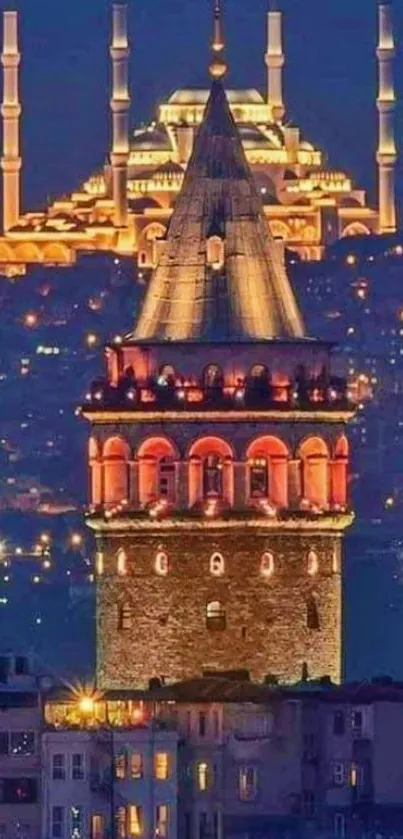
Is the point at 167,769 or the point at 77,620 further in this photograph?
the point at 77,620

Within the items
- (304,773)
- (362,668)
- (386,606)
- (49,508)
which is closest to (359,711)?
(304,773)

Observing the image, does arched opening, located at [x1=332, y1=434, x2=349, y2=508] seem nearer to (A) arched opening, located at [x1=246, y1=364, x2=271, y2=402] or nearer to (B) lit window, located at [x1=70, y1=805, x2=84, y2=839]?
(A) arched opening, located at [x1=246, y1=364, x2=271, y2=402]

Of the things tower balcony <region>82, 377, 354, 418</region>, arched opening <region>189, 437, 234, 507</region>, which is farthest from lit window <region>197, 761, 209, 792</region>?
tower balcony <region>82, 377, 354, 418</region>

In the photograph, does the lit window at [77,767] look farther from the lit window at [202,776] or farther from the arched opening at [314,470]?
the arched opening at [314,470]

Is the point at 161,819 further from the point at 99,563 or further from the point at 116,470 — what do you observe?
the point at 116,470

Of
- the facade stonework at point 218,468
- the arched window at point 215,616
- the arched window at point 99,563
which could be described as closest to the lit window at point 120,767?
the facade stonework at point 218,468

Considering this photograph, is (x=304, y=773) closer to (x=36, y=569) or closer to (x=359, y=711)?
(x=359, y=711)

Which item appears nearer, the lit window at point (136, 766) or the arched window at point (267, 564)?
the lit window at point (136, 766)

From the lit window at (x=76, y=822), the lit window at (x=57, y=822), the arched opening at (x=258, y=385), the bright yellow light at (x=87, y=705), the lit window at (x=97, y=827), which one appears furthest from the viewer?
the arched opening at (x=258, y=385)
